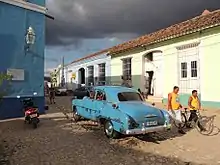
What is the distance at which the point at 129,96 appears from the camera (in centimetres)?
966

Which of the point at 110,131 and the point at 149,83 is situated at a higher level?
the point at 149,83

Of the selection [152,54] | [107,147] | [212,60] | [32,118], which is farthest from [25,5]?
[152,54]

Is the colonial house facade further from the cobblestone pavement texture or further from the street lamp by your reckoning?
the cobblestone pavement texture

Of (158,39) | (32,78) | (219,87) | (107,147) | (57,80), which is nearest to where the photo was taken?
(107,147)

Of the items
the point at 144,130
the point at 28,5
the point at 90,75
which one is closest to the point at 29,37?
the point at 28,5

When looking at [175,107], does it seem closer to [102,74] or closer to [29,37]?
[29,37]

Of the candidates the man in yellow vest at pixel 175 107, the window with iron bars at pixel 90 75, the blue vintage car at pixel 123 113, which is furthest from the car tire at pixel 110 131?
the window with iron bars at pixel 90 75

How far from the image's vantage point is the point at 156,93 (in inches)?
881

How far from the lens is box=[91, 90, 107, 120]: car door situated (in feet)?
31.5

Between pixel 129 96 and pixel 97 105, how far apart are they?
1.14 meters

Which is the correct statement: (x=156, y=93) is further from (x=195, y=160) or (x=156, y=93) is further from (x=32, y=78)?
(x=195, y=160)

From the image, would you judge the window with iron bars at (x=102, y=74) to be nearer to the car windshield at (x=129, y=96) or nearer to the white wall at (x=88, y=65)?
the white wall at (x=88, y=65)

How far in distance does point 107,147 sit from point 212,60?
10172 millimetres

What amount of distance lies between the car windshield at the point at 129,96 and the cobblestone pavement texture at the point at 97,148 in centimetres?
129
